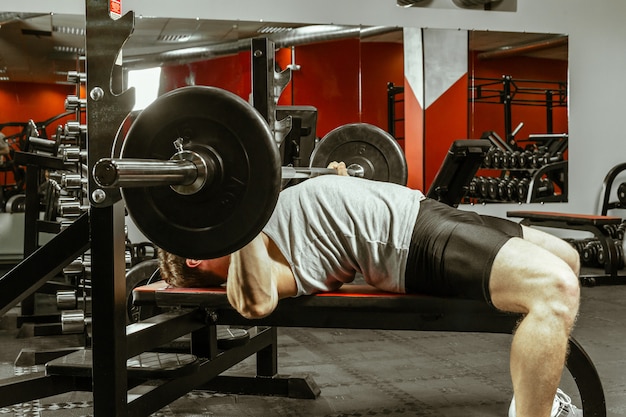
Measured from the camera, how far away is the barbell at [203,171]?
61.2 inches

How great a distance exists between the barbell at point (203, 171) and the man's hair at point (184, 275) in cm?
62

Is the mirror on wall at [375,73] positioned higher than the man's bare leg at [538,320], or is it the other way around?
the mirror on wall at [375,73]

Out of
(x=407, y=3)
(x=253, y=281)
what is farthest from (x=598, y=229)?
(x=253, y=281)

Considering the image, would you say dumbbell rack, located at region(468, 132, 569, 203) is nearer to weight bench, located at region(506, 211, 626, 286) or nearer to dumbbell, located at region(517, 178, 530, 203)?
dumbbell, located at region(517, 178, 530, 203)

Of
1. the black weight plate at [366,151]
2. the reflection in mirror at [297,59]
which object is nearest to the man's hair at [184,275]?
the black weight plate at [366,151]

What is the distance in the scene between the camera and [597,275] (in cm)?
547

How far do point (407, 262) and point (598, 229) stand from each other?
3.67m

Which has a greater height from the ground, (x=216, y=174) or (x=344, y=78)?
(x=344, y=78)

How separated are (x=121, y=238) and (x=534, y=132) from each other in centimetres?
545

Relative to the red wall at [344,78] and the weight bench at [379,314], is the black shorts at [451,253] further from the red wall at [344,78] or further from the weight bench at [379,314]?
the red wall at [344,78]

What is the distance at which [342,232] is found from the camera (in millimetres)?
2053

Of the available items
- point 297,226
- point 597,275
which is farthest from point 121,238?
point 597,275

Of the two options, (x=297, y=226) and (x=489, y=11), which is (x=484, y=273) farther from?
(x=489, y=11)

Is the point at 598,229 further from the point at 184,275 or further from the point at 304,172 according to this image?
the point at 184,275
